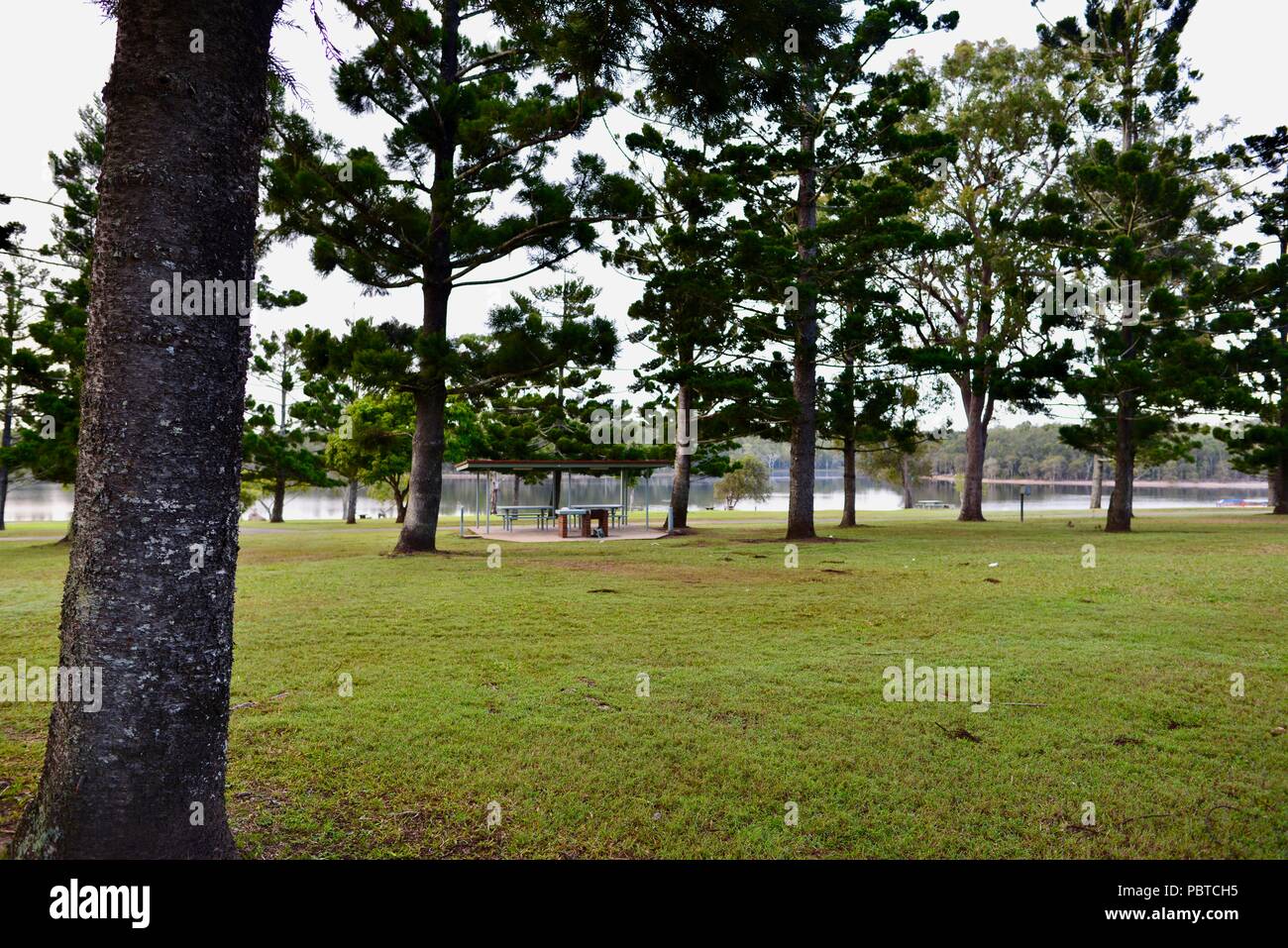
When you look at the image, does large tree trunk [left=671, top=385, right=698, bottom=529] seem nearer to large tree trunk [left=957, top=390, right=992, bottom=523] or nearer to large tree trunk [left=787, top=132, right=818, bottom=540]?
large tree trunk [left=787, top=132, right=818, bottom=540]

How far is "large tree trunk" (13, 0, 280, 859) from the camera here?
2.26 m

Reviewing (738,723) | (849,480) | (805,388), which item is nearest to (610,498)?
(849,480)

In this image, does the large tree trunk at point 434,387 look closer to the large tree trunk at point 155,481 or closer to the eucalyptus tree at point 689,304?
the eucalyptus tree at point 689,304

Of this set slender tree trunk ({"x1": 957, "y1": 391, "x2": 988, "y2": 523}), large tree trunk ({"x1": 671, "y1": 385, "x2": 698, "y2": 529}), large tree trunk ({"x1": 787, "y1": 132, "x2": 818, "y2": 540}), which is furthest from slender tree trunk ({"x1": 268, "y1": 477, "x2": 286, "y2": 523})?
slender tree trunk ({"x1": 957, "y1": 391, "x2": 988, "y2": 523})

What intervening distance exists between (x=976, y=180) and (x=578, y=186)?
16.5 m

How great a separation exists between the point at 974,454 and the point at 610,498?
43.4 meters

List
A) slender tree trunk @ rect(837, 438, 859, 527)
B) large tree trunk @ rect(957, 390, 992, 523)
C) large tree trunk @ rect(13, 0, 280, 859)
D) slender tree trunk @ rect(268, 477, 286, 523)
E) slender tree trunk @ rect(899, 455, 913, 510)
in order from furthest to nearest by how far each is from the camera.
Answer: slender tree trunk @ rect(899, 455, 913, 510) < slender tree trunk @ rect(268, 477, 286, 523) < large tree trunk @ rect(957, 390, 992, 523) < slender tree trunk @ rect(837, 438, 859, 527) < large tree trunk @ rect(13, 0, 280, 859)

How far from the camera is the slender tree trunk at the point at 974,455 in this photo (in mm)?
24438

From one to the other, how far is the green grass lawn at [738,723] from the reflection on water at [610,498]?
78.7 ft

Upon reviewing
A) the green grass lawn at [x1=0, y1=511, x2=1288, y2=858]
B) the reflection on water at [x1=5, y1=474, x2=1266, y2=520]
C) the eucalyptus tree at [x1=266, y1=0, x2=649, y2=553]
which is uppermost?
the eucalyptus tree at [x1=266, y1=0, x2=649, y2=553]

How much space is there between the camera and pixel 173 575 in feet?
7.50
